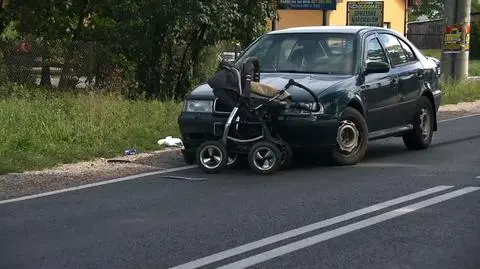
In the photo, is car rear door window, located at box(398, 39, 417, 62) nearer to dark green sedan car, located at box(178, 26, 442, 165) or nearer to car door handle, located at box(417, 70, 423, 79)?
dark green sedan car, located at box(178, 26, 442, 165)

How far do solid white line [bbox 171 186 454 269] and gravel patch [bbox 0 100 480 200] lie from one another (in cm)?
312

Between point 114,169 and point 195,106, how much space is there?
4.10 ft

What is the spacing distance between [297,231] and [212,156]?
288 centimetres

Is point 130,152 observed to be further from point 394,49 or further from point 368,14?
point 368,14

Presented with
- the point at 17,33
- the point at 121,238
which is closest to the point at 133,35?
the point at 17,33

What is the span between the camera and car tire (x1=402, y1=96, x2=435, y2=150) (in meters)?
11.1

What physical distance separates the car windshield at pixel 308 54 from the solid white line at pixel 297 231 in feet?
7.73

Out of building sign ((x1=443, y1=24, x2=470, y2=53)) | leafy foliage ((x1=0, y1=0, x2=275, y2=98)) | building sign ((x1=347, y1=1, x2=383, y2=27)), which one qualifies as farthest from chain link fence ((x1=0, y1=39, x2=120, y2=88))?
building sign ((x1=443, y1=24, x2=470, y2=53))

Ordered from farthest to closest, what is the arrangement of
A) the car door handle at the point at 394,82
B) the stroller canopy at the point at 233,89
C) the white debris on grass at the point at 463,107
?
the white debris on grass at the point at 463,107
the car door handle at the point at 394,82
the stroller canopy at the point at 233,89

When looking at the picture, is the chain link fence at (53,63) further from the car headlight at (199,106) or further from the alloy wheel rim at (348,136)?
the alloy wheel rim at (348,136)

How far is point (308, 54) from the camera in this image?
1027cm

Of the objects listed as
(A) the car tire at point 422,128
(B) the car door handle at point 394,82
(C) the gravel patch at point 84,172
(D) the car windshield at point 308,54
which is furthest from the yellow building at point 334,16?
(C) the gravel patch at point 84,172

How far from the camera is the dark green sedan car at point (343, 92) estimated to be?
9266mm

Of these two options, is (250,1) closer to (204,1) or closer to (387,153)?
(204,1)
